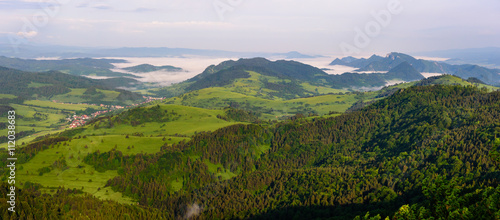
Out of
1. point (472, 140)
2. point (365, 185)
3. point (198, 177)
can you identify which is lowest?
point (198, 177)

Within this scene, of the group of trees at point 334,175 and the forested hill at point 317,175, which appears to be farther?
the group of trees at point 334,175

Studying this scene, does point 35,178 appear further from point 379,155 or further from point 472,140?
point 472,140

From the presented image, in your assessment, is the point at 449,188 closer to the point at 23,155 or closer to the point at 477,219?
the point at 477,219

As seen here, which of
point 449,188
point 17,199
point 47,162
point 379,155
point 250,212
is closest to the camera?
point 449,188

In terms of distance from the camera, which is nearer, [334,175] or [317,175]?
[334,175]

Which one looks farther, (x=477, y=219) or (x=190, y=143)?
(x=190, y=143)

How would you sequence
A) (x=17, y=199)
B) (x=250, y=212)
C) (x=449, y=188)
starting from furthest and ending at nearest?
1. (x=250, y=212)
2. (x=17, y=199)
3. (x=449, y=188)

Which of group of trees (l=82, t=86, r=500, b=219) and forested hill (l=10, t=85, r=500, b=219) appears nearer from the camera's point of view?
forested hill (l=10, t=85, r=500, b=219)

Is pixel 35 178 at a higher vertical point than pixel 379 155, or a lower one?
lower

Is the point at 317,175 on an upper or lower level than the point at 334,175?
lower

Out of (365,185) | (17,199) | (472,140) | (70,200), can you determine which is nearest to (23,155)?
(70,200)

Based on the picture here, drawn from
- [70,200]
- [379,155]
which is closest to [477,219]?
[70,200]
